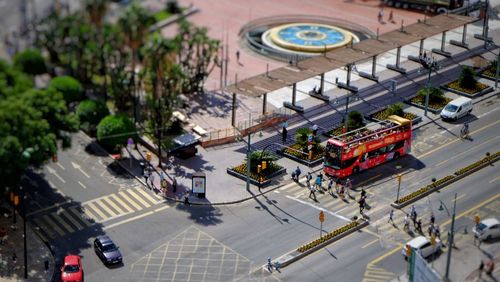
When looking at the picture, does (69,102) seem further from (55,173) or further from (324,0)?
(324,0)

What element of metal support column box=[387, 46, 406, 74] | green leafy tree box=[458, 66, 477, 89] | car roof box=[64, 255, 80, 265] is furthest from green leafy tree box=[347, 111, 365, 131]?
car roof box=[64, 255, 80, 265]

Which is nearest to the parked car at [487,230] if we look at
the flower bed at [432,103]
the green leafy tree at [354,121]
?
the green leafy tree at [354,121]

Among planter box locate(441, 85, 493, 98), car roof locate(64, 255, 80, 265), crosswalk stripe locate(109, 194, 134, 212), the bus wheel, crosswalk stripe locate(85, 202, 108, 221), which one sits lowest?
crosswalk stripe locate(85, 202, 108, 221)

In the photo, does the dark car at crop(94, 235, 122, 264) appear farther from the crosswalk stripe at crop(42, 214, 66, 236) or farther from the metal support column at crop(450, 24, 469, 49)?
the metal support column at crop(450, 24, 469, 49)

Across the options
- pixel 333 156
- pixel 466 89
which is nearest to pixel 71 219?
pixel 333 156

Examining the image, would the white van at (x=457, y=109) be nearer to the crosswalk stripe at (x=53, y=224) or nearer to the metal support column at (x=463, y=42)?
the metal support column at (x=463, y=42)

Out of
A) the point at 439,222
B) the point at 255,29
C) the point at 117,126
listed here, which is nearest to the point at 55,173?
the point at 117,126
